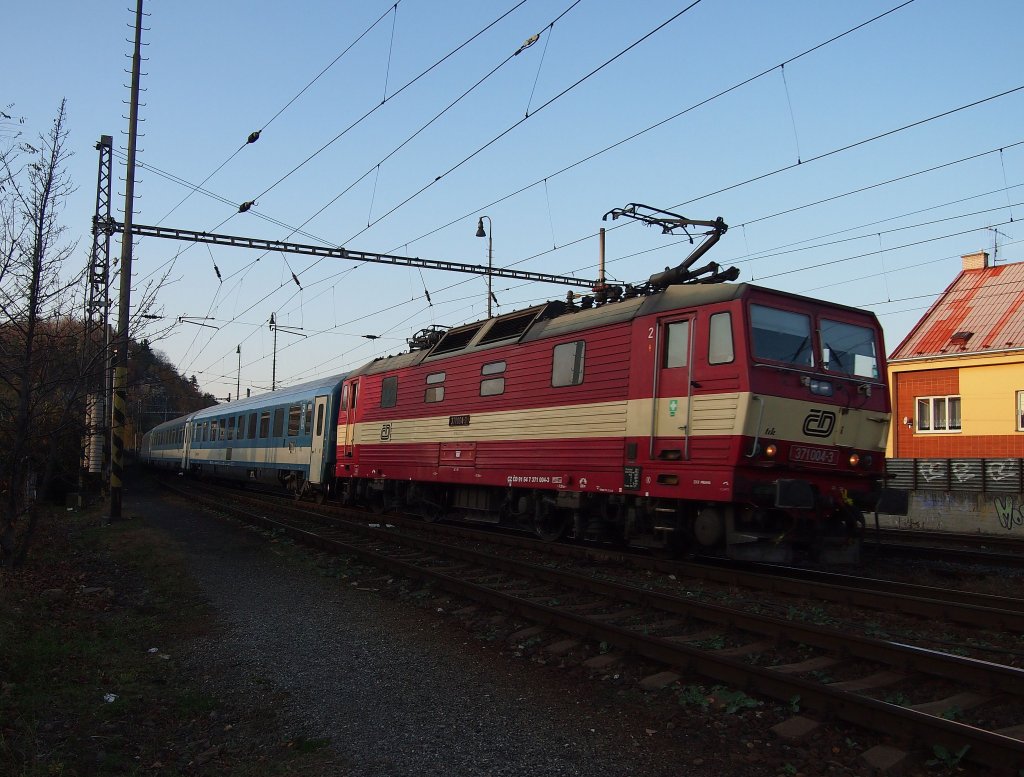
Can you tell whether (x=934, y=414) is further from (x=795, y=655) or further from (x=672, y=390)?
(x=795, y=655)

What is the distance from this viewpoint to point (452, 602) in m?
8.48

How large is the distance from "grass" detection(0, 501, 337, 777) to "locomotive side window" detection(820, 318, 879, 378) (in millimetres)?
7484

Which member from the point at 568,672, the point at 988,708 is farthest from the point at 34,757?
the point at 988,708

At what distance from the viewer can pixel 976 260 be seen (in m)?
30.1

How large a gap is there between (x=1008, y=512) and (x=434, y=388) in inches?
504

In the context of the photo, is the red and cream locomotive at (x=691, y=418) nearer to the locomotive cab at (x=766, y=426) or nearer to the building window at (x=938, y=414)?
the locomotive cab at (x=766, y=426)

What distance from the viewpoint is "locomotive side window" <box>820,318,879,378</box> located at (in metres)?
9.55

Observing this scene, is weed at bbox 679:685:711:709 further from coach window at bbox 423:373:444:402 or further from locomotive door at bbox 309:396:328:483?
locomotive door at bbox 309:396:328:483

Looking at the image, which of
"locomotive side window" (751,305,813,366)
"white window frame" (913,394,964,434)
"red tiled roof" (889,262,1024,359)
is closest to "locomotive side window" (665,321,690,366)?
"locomotive side window" (751,305,813,366)

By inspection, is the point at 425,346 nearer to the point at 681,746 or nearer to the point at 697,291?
the point at 697,291

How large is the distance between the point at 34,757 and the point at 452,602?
462cm

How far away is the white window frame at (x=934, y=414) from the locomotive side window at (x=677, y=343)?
19.2 m

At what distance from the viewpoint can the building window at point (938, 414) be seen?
82.0 feet

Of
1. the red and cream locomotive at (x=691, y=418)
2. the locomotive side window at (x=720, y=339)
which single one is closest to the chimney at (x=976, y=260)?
the red and cream locomotive at (x=691, y=418)
